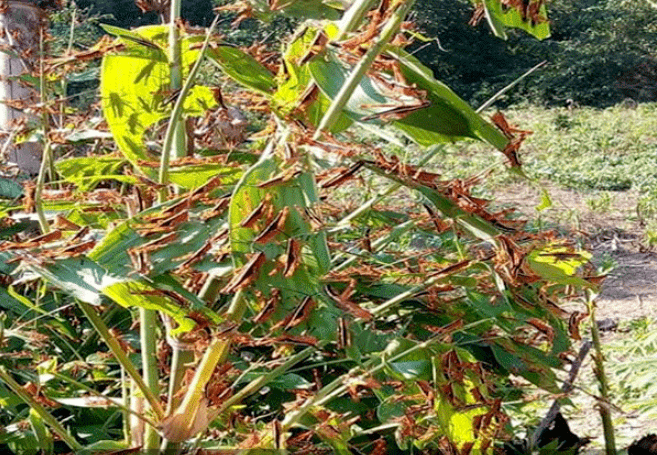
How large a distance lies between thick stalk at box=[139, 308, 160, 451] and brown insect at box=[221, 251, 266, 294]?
22cm

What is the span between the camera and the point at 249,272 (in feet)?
2.11

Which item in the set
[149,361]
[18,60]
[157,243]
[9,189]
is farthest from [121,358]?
[18,60]

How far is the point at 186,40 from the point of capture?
86 cm

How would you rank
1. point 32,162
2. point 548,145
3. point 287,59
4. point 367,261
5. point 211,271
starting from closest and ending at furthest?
point 211,271
point 287,59
point 367,261
point 32,162
point 548,145

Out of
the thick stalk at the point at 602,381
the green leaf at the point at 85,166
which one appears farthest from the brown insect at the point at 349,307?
the thick stalk at the point at 602,381

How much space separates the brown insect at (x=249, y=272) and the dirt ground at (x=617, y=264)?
1.01 m

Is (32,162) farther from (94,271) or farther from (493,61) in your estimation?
(493,61)

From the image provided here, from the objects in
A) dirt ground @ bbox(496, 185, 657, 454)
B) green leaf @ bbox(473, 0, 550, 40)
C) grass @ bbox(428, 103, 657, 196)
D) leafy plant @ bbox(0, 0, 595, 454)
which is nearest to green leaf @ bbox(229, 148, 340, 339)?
leafy plant @ bbox(0, 0, 595, 454)

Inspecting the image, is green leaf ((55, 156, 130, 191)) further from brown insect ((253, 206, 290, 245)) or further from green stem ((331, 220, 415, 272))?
brown insect ((253, 206, 290, 245))

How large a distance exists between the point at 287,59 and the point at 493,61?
1778cm

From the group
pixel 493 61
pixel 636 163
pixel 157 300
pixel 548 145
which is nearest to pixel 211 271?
pixel 157 300

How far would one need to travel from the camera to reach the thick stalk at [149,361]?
0.84m

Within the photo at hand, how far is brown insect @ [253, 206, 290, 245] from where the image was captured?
2.11 ft

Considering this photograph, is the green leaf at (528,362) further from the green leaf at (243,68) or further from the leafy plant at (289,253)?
the green leaf at (243,68)
